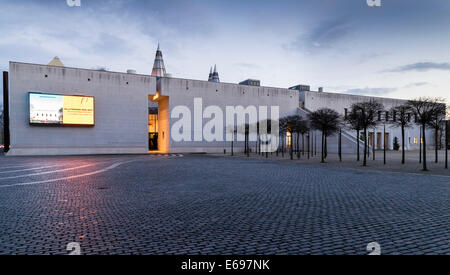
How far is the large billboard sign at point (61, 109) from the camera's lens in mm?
30719

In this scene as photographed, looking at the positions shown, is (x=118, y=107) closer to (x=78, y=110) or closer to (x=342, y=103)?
(x=78, y=110)

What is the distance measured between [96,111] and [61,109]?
3520 mm

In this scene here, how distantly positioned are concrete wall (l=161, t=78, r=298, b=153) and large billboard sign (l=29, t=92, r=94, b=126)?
921 cm

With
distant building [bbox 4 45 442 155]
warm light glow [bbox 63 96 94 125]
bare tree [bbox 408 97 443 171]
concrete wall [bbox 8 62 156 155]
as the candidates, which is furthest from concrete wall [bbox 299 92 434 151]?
warm light glow [bbox 63 96 94 125]

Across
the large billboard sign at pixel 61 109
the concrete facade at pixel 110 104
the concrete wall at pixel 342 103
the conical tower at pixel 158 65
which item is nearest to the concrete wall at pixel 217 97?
the concrete facade at pixel 110 104

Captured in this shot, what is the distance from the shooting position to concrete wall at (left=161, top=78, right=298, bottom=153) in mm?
37938

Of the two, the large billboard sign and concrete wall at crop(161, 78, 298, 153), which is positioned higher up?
concrete wall at crop(161, 78, 298, 153)

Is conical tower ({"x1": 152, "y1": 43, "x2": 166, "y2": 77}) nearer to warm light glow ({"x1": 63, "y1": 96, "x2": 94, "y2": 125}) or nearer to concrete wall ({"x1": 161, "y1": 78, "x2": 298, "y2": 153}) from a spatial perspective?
concrete wall ({"x1": 161, "y1": 78, "x2": 298, "y2": 153})

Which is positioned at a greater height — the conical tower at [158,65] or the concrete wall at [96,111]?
the conical tower at [158,65]

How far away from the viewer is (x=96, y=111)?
111 feet

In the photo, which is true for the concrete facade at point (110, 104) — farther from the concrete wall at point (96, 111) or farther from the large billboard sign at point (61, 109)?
the large billboard sign at point (61, 109)

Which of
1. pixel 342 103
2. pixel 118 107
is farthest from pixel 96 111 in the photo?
pixel 342 103

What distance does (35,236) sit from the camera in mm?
4551

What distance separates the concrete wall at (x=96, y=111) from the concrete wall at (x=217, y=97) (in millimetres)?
2900
